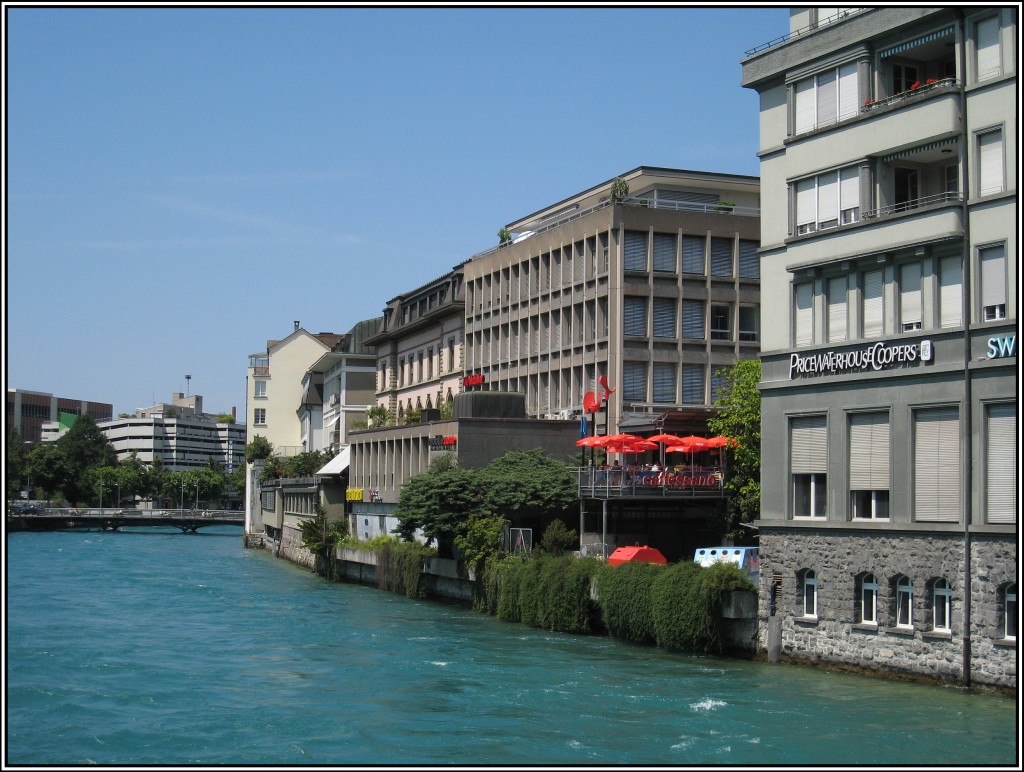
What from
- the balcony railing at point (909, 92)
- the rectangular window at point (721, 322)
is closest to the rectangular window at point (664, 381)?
the rectangular window at point (721, 322)

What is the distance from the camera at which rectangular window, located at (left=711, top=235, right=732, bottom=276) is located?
205 ft

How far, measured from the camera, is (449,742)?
25938mm

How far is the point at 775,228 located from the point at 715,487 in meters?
13.3

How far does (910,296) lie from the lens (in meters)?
32.8

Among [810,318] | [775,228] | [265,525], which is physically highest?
[775,228]

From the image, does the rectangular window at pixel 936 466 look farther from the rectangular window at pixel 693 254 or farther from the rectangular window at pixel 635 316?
the rectangular window at pixel 693 254

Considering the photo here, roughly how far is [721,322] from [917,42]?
30.8m

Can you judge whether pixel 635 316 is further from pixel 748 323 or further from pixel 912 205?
pixel 912 205

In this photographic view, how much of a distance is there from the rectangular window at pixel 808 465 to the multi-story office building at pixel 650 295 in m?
20.9

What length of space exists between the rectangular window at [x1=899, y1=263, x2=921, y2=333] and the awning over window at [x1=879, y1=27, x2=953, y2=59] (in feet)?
18.0

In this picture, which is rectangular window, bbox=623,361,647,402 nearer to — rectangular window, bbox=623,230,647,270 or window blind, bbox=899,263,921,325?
rectangular window, bbox=623,230,647,270

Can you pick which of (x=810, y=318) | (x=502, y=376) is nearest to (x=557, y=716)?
(x=810, y=318)

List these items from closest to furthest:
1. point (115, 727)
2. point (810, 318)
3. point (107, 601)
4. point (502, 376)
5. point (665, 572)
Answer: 1. point (115, 727)
2. point (810, 318)
3. point (665, 572)
4. point (107, 601)
5. point (502, 376)

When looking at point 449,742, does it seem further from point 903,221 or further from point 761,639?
point 903,221
